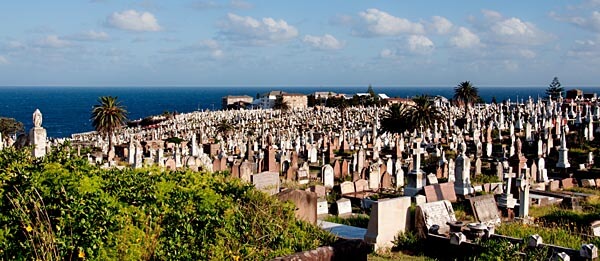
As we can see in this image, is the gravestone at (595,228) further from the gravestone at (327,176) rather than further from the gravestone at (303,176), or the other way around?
the gravestone at (303,176)

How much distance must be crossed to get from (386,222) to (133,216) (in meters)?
5.92

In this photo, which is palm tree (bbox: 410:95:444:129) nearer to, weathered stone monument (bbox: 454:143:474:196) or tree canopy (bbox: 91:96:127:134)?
tree canopy (bbox: 91:96:127:134)

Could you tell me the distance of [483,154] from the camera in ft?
118

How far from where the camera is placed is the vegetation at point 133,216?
7391mm

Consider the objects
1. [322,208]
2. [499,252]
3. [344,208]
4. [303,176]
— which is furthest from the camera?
[303,176]

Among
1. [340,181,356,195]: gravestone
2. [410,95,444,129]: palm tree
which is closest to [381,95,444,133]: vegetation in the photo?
[410,95,444,129]: palm tree

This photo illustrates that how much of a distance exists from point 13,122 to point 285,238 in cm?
6402

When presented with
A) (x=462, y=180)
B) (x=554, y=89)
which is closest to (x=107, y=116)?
(x=462, y=180)

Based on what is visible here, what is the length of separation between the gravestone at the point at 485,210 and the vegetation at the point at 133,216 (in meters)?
6.64

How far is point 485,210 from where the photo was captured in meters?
15.6

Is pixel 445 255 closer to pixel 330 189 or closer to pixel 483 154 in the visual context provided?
pixel 330 189

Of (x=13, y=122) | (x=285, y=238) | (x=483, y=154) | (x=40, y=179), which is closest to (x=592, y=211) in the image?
(x=285, y=238)

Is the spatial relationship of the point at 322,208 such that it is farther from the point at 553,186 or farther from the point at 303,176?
the point at 553,186

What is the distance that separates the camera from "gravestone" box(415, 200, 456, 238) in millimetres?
12766
